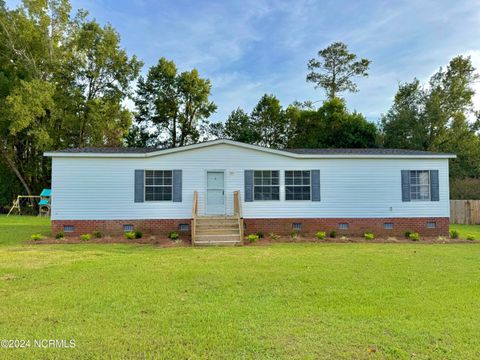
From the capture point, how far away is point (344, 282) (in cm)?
559

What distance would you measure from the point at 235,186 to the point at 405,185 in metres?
6.65

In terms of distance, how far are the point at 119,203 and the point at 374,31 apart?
14459mm

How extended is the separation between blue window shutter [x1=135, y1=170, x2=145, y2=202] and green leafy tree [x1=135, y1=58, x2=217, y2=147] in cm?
1667

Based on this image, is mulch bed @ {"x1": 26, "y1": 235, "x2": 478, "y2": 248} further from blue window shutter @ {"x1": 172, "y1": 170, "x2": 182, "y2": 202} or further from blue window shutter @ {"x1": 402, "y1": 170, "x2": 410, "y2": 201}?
blue window shutter @ {"x1": 402, "y1": 170, "x2": 410, "y2": 201}

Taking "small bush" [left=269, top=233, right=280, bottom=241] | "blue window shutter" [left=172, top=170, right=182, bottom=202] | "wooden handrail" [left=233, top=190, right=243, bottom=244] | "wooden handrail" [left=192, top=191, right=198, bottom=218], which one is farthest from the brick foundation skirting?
"wooden handrail" [left=192, top=191, right=198, bottom=218]

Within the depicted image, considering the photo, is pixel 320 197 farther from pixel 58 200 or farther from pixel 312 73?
pixel 312 73

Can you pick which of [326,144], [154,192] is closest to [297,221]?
[154,192]

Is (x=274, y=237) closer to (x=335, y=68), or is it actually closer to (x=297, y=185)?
(x=297, y=185)

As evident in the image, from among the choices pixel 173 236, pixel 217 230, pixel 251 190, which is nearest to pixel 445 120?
pixel 251 190

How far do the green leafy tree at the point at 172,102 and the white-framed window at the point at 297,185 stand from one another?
17.8 meters

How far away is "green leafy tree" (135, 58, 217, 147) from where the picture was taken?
92.6 feet

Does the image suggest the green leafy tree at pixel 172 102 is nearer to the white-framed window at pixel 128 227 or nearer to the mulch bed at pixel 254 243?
the white-framed window at pixel 128 227

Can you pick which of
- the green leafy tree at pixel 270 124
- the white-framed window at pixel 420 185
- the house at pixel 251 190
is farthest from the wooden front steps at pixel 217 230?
the green leafy tree at pixel 270 124

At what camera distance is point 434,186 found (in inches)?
498
